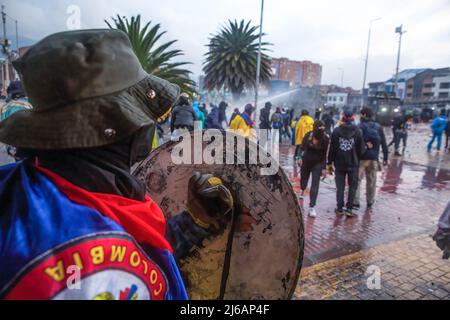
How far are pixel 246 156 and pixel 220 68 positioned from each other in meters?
25.4

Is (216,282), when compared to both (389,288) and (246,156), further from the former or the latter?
(389,288)

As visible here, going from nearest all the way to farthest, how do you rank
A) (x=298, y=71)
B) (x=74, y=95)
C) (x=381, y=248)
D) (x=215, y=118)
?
(x=74, y=95), (x=381, y=248), (x=215, y=118), (x=298, y=71)

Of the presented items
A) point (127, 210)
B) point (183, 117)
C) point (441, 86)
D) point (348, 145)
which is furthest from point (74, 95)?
point (441, 86)

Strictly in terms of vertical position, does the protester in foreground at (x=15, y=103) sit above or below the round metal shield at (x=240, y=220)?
above

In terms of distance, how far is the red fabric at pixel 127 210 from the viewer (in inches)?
33.0

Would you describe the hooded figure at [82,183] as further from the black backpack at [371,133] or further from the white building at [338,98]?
the white building at [338,98]

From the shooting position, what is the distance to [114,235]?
0.82 metres

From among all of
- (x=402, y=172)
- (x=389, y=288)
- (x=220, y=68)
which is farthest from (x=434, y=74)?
(x=389, y=288)

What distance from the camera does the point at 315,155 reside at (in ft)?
18.9

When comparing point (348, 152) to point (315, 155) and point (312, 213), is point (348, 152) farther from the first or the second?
point (312, 213)

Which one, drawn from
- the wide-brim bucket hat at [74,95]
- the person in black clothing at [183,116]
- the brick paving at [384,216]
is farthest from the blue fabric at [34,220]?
the person in black clothing at [183,116]

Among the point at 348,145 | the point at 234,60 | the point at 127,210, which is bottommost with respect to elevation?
the point at 348,145

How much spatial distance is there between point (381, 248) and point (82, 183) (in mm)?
4548

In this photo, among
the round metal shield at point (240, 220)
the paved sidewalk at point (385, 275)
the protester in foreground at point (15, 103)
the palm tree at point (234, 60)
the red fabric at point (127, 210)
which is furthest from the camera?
the palm tree at point (234, 60)
